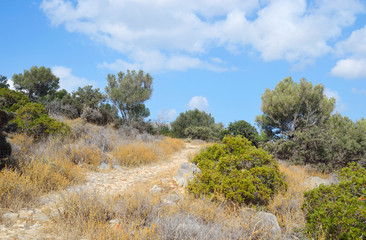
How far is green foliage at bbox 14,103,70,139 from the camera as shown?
943 cm

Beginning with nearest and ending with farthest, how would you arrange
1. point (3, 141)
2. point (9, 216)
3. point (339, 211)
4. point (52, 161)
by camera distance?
point (339, 211) → point (9, 216) → point (3, 141) → point (52, 161)

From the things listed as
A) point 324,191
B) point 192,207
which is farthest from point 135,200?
point 324,191

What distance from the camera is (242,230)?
3.50 m

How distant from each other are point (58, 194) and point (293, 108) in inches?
576

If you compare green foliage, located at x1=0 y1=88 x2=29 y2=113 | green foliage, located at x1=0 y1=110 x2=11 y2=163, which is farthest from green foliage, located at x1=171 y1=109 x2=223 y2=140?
green foliage, located at x1=0 y1=110 x2=11 y2=163

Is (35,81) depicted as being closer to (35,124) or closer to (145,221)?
(35,124)

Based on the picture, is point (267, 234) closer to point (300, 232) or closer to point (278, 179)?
point (300, 232)

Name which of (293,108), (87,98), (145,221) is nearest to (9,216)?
(145,221)

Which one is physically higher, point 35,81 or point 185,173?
point 35,81

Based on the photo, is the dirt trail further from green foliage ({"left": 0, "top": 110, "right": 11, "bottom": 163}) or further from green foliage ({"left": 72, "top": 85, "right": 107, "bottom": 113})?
green foliage ({"left": 72, "top": 85, "right": 107, "bottom": 113})

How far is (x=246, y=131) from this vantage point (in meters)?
15.0

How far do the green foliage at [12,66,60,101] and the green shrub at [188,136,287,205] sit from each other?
24.3m

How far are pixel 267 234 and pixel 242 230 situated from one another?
1.33ft

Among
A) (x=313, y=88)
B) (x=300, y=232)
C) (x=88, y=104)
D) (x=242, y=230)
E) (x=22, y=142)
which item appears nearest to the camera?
(x=242, y=230)
